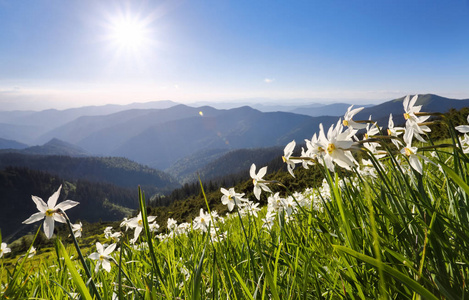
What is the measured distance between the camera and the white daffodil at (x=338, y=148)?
1107 mm

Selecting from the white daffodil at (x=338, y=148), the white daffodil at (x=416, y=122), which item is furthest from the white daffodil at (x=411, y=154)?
the white daffodil at (x=338, y=148)

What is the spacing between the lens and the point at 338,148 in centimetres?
117

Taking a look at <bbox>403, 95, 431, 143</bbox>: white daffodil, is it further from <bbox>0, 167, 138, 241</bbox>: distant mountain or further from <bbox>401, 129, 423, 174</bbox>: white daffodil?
<bbox>0, 167, 138, 241</bbox>: distant mountain

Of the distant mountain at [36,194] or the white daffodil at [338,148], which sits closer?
the white daffodil at [338,148]

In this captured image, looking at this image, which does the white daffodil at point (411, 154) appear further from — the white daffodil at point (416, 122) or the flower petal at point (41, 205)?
the flower petal at point (41, 205)

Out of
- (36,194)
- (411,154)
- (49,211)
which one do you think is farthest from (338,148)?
(36,194)

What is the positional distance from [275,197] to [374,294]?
4.92 ft

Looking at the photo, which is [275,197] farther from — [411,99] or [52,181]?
[52,181]

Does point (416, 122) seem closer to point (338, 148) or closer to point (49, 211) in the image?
point (338, 148)

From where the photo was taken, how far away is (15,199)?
177625mm

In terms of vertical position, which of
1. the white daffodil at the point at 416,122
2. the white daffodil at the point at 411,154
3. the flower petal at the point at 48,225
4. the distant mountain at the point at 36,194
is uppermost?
the white daffodil at the point at 416,122

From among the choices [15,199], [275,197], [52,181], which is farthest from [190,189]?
[15,199]

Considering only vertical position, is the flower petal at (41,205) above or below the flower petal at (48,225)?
above

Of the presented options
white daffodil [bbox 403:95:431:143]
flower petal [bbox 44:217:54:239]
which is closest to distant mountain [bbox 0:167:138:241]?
flower petal [bbox 44:217:54:239]
